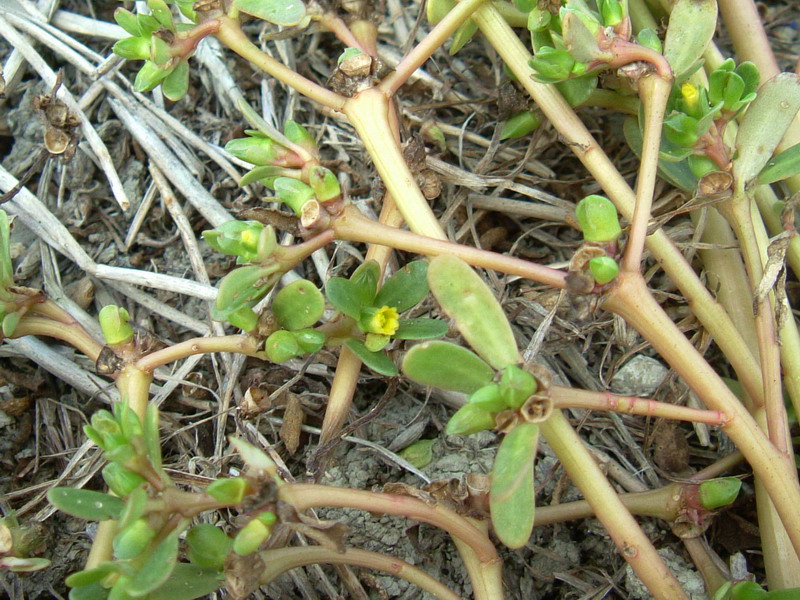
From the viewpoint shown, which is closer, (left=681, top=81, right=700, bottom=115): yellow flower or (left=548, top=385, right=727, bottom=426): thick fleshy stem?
(left=548, top=385, right=727, bottom=426): thick fleshy stem

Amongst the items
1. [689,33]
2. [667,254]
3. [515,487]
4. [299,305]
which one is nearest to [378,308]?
[299,305]

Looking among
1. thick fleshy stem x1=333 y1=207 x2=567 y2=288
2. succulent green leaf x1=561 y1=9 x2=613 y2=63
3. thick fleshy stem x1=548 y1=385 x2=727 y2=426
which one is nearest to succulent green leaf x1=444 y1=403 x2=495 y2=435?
thick fleshy stem x1=548 y1=385 x2=727 y2=426

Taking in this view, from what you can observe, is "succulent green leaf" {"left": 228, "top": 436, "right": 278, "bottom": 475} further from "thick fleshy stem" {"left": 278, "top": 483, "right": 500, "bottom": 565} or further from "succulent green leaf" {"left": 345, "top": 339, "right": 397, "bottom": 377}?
"succulent green leaf" {"left": 345, "top": 339, "right": 397, "bottom": 377}

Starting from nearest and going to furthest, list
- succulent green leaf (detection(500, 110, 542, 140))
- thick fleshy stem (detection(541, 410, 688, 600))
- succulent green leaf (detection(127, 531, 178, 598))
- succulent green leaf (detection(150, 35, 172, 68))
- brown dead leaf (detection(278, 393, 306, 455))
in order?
1. succulent green leaf (detection(127, 531, 178, 598))
2. thick fleshy stem (detection(541, 410, 688, 600))
3. succulent green leaf (detection(150, 35, 172, 68))
4. brown dead leaf (detection(278, 393, 306, 455))
5. succulent green leaf (detection(500, 110, 542, 140))

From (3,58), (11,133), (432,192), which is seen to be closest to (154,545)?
(432,192)

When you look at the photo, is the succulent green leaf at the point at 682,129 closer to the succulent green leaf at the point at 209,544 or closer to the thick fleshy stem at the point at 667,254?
the thick fleshy stem at the point at 667,254

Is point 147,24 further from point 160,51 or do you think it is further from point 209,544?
point 209,544
